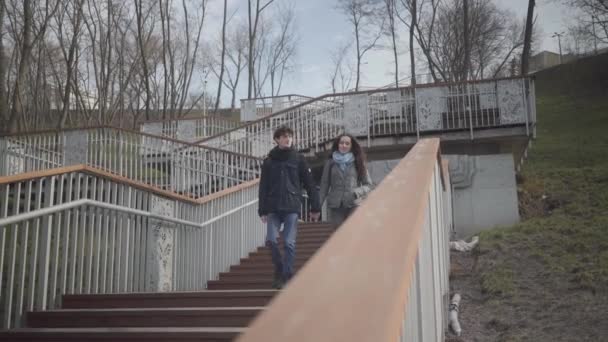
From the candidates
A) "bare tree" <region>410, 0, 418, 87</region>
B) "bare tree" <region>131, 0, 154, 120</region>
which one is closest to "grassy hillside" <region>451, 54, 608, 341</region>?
"bare tree" <region>410, 0, 418, 87</region>

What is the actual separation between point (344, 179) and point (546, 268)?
8.50 feet

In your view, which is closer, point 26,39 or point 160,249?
point 160,249

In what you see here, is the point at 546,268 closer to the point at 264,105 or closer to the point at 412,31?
the point at 412,31

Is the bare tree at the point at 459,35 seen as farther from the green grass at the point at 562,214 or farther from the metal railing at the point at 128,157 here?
the metal railing at the point at 128,157

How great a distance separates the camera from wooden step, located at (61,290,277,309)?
4.00 meters

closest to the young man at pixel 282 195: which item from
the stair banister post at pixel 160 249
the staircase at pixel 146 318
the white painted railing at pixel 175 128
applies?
the staircase at pixel 146 318

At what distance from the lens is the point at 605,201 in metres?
9.17

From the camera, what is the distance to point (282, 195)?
489cm

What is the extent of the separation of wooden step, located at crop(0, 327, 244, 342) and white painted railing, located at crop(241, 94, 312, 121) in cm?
2027

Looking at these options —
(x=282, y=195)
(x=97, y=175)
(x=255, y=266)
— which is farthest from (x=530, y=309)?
(x=97, y=175)

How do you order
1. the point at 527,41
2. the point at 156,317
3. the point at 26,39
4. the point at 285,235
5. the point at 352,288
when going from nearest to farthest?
the point at 352,288 < the point at 156,317 < the point at 285,235 < the point at 26,39 < the point at 527,41

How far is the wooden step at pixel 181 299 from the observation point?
4004 millimetres

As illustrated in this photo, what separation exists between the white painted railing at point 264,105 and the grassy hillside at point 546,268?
12.5 m

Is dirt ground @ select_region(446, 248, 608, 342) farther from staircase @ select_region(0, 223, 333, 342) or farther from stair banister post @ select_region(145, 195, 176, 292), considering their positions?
stair banister post @ select_region(145, 195, 176, 292)
